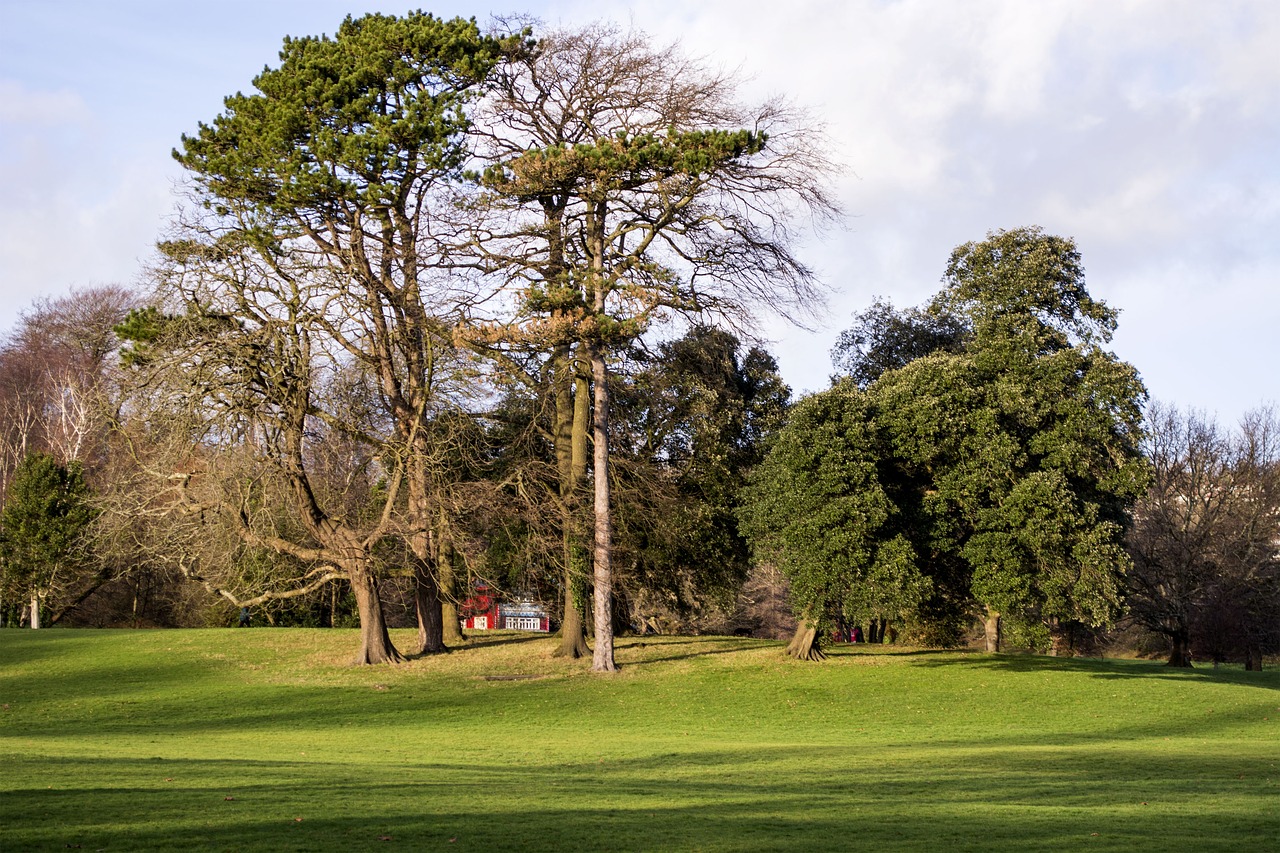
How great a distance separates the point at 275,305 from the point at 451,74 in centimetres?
731

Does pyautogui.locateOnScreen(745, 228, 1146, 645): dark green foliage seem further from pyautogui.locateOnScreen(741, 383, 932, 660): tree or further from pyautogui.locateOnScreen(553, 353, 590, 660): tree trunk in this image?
pyautogui.locateOnScreen(553, 353, 590, 660): tree trunk

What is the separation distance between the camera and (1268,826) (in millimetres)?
10719

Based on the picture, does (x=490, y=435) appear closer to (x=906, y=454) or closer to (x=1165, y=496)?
(x=906, y=454)

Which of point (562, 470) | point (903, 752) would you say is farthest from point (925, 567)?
point (903, 752)

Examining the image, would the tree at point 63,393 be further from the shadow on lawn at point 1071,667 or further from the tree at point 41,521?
the shadow on lawn at point 1071,667

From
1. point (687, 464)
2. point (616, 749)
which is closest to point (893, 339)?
point (687, 464)

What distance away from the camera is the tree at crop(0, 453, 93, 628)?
130 feet

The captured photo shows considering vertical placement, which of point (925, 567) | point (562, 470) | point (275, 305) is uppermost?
point (275, 305)

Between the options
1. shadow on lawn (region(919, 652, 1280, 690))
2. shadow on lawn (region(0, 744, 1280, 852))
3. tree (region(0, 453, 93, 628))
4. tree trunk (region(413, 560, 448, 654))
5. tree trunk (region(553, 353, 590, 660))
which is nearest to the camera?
shadow on lawn (region(0, 744, 1280, 852))

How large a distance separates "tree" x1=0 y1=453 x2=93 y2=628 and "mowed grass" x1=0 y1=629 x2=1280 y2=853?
611cm

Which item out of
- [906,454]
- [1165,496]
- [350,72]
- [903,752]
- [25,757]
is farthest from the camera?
[1165,496]

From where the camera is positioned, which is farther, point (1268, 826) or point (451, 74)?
point (451, 74)

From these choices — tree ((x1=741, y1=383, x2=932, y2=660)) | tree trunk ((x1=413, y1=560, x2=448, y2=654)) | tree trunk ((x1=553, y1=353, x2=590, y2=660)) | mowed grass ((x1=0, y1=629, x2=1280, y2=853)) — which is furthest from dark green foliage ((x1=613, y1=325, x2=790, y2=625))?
tree trunk ((x1=413, y1=560, x2=448, y2=654))

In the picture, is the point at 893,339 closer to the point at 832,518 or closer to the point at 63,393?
the point at 832,518
